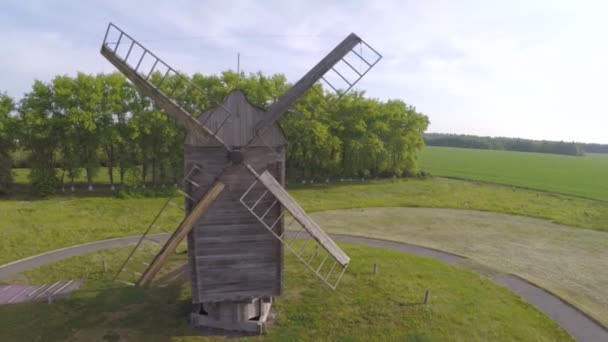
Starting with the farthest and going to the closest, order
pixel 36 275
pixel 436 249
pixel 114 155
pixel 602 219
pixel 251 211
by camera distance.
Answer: pixel 114 155
pixel 602 219
pixel 436 249
pixel 36 275
pixel 251 211

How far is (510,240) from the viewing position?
79.8 ft

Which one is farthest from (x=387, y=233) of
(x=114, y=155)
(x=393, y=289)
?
(x=114, y=155)

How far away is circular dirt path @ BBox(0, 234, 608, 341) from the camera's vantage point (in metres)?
13.0

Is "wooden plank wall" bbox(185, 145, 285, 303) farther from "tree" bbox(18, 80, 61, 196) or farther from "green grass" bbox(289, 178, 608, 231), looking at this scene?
"tree" bbox(18, 80, 61, 196)

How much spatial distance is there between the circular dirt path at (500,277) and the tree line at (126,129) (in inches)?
501

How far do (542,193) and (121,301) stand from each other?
172 ft

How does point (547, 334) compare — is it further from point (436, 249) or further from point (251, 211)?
point (251, 211)

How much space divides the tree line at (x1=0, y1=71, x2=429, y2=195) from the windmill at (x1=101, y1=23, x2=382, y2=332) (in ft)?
57.2

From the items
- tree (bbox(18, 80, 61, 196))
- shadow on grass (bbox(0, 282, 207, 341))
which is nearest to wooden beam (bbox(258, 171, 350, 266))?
shadow on grass (bbox(0, 282, 207, 341))

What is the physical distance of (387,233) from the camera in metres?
25.0

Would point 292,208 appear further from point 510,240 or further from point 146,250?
point 510,240

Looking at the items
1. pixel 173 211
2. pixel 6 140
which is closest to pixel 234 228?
pixel 173 211

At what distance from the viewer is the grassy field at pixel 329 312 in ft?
39.2

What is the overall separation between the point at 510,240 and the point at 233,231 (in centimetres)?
2173
